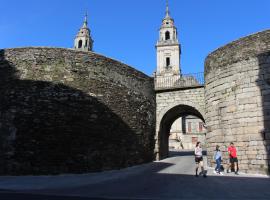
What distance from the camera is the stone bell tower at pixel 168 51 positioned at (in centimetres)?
4459

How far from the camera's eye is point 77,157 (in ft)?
34.9

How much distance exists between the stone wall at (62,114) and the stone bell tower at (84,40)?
33626 millimetres

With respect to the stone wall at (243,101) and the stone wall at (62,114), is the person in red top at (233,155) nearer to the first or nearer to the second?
the stone wall at (243,101)

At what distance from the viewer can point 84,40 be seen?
149 feet

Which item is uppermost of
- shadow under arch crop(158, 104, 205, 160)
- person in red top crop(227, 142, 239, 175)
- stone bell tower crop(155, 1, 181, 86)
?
stone bell tower crop(155, 1, 181, 86)

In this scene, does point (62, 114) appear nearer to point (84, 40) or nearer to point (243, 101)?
point (243, 101)

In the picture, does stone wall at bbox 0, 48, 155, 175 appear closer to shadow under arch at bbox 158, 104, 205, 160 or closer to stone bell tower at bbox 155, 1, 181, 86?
shadow under arch at bbox 158, 104, 205, 160

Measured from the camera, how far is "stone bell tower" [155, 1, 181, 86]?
146 feet

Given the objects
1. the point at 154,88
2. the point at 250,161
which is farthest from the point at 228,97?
the point at 154,88

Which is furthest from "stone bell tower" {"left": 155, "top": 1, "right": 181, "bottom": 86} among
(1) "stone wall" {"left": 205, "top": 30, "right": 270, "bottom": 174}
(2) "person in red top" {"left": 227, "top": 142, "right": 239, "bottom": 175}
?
(2) "person in red top" {"left": 227, "top": 142, "right": 239, "bottom": 175}

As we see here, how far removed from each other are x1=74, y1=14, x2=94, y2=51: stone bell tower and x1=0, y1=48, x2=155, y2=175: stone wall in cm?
3363

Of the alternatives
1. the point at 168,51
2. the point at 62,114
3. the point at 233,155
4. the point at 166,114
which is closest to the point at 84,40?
the point at 168,51

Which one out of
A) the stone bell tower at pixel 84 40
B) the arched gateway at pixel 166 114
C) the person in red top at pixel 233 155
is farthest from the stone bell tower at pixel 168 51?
the person in red top at pixel 233 155

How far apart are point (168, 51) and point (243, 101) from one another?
35.7 metres
